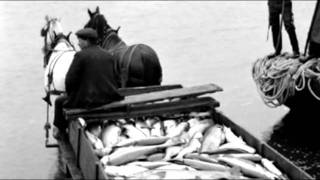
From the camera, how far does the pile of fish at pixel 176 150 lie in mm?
6996

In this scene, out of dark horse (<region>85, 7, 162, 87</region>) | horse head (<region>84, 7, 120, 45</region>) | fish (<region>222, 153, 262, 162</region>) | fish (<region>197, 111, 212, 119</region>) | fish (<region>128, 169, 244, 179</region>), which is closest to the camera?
fish (<region>128, 169, 244, 179</region>)

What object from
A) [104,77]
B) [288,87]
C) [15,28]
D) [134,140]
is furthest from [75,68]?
[15,28]

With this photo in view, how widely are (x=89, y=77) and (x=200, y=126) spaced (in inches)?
64.1

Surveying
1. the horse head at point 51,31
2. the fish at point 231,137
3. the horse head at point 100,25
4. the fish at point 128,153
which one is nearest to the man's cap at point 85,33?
the fish at point 128,153

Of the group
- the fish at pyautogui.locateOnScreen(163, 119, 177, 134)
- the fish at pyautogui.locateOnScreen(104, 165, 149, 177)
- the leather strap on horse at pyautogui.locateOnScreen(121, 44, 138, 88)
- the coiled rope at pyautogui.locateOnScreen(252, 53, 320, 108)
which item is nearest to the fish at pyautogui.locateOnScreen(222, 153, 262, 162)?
the fish at pyautogui.locateOnScreen(104, 165, 149, 177)

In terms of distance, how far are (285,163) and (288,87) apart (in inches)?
196

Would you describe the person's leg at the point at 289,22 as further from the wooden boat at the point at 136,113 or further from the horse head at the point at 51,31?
the horse head at the point at 51,31

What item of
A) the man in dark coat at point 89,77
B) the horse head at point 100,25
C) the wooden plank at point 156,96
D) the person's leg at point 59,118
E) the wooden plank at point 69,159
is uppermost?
the horse head at point 100,25

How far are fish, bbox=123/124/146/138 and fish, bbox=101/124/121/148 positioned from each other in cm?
10

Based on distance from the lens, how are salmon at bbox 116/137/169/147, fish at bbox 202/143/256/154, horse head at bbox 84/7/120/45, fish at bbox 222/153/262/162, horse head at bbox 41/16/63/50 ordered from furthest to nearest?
horse head at bbox 41/16/63/50 → horse head at bbox 84/7/120/45 → salmon at bbox 116/137/169/147 → fish at bbox 202/143/256/154 → fish at bbox 222/153/262/162

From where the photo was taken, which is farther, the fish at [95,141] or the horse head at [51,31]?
the horse head at [51,31]

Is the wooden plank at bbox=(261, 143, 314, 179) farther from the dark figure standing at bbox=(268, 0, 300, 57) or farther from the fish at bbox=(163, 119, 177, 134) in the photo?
the dark figure standing at bbox=(268, 0, 300, 57)

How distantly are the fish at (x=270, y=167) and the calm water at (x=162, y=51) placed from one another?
4046 millimetres

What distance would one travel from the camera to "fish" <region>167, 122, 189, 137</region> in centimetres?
846
